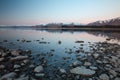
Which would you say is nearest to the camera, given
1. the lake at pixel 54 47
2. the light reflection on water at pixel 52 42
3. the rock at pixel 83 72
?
the rock at pixel 83 72

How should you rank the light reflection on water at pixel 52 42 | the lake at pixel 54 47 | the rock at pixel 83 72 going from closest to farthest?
the rock at pixel 83 72
the lake at pixel 54 47
the light reflection on water at pixel 52 42

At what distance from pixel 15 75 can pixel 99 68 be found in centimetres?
417

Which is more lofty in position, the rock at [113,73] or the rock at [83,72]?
the rock at [83,72]

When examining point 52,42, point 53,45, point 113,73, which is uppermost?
point 113,73

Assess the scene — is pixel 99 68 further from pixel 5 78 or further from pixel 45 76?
pixel 5 78

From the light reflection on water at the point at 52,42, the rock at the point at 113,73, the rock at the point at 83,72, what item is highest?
the rock at the point at 83,72

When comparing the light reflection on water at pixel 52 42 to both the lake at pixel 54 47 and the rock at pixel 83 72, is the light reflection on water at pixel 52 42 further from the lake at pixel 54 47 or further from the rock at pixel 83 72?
the rock at pixel 83 72

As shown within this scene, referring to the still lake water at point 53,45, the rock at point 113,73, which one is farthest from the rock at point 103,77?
the still lake water at point 53,45

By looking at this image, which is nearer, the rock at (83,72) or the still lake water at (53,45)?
the rock at (83,72)

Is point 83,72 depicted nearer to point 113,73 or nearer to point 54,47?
Result: point 113,73

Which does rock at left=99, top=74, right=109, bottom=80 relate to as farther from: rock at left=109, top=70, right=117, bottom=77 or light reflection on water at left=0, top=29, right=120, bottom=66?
light reflection on water at left=0, top=29, right=120, bottom=66

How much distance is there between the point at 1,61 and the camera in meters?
8.77

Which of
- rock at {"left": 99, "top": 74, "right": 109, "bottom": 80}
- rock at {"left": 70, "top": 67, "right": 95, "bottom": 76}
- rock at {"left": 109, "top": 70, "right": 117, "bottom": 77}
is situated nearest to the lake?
rock at {"left": 70, "top": 67, "right": 95, "bottom": 76}

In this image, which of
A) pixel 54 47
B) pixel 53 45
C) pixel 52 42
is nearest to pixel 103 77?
pixel 54 47
